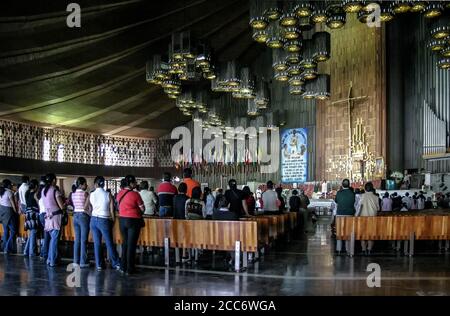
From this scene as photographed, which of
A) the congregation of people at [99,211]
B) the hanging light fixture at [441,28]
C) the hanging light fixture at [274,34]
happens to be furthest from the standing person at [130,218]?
the hanging light fixture at [441,28]

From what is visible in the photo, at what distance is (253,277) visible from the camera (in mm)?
6809

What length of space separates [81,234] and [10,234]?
2851 millimetres

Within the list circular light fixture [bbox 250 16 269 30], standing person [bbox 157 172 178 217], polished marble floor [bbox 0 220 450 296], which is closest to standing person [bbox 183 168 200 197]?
standing person [bbox 157 172 178 217]

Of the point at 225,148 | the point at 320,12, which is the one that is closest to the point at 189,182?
the point at 320,12

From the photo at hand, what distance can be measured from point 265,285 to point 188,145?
24.1 m

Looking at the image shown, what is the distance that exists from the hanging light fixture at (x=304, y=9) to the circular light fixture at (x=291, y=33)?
0.97m

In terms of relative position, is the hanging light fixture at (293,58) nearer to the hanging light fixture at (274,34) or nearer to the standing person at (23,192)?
the hanging light fixture at (274,34)

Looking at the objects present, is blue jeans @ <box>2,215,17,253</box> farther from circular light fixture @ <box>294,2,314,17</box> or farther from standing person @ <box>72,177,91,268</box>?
circular light fixture @ <box>294,2,314,17</box>

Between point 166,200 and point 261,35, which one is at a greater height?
point 261,35

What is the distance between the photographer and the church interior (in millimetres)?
7355

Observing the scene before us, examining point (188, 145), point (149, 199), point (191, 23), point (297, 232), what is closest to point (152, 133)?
point (188, 145)

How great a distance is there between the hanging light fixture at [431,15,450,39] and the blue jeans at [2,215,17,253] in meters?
11.5

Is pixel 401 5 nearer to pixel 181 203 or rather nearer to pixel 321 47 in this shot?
pixel 321 47

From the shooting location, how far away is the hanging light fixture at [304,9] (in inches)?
505
